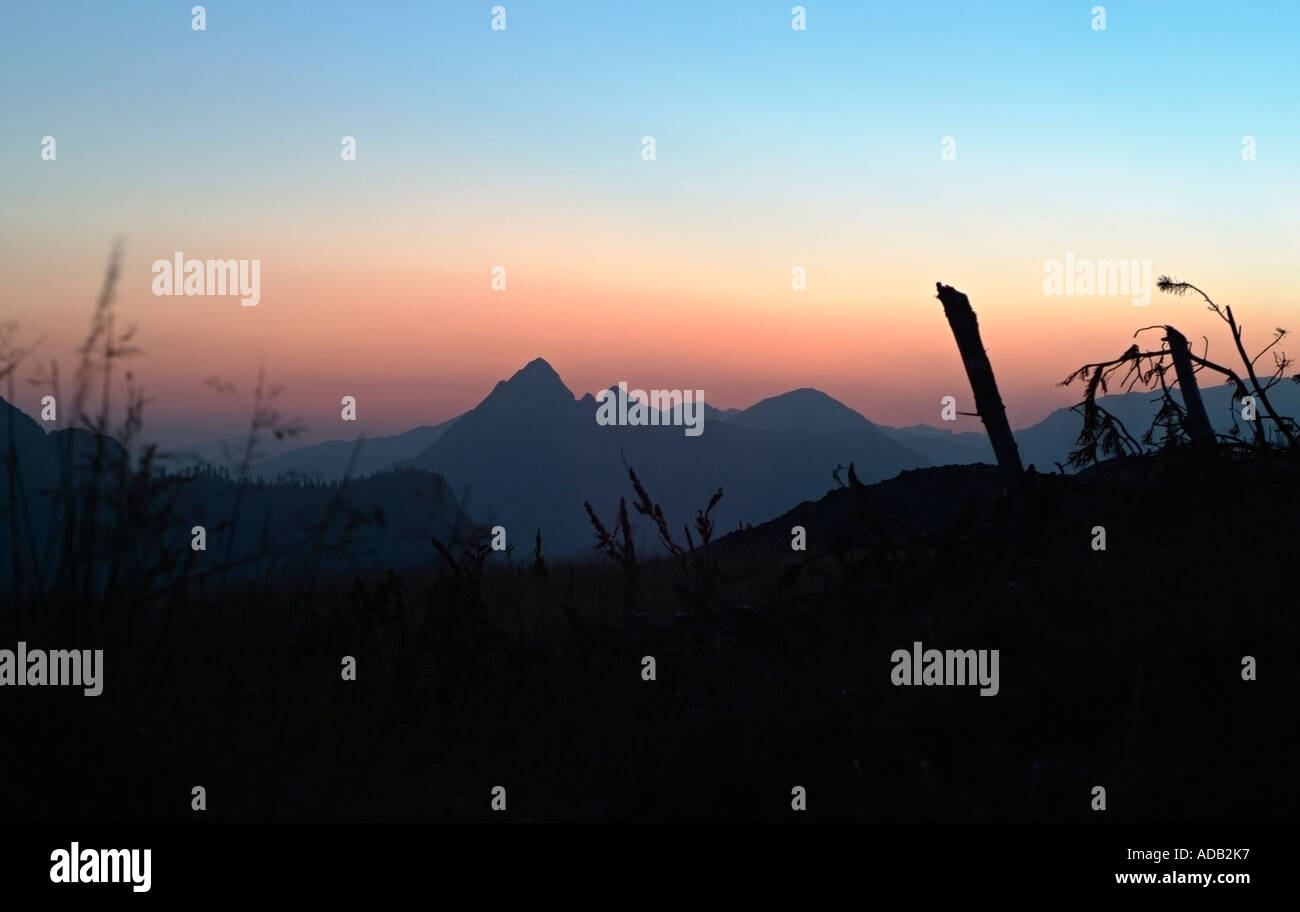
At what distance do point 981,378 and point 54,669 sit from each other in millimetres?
7173

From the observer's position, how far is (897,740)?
5.46 metres

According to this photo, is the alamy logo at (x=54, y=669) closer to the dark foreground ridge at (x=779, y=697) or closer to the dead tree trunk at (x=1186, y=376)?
the dark foreground ridge at (x=779, y=697)

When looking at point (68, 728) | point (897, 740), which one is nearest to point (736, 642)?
point (897, 740)

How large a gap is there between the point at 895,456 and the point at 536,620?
131 metres

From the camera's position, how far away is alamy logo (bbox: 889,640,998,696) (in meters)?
5.87

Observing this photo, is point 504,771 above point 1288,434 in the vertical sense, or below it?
below

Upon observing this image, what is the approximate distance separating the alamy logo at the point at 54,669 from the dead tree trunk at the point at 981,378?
6.85 meters

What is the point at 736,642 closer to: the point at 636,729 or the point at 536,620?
the point at 636,729

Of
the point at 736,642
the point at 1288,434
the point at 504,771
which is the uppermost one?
the point at 1288,434
